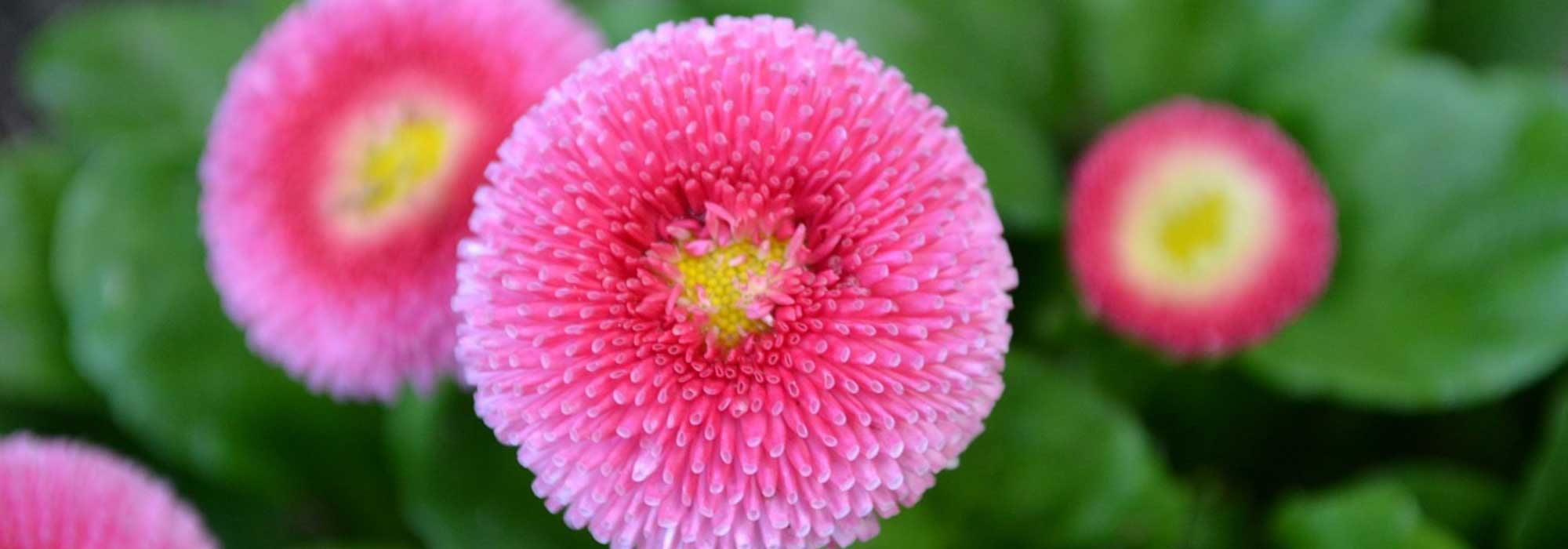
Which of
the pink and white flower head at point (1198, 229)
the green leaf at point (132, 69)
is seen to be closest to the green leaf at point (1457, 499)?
the pink and white flower head at point (1198, 229)

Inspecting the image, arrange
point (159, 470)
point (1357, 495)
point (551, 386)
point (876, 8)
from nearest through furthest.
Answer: point (551, 386)
point (1357, 495)
point (876, 8)
point (159, 470)

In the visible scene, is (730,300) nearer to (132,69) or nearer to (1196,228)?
(1196,228)

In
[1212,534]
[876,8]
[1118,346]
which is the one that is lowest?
[1212,534]

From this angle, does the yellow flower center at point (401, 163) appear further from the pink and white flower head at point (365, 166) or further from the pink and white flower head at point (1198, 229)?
the pink and white flower head at point (1198, 229)

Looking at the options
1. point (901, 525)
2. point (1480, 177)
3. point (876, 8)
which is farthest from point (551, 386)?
point (1480, 177)

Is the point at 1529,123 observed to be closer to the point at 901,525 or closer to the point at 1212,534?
the point at 1212,534

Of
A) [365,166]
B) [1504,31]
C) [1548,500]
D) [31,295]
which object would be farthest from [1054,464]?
[31,295]
